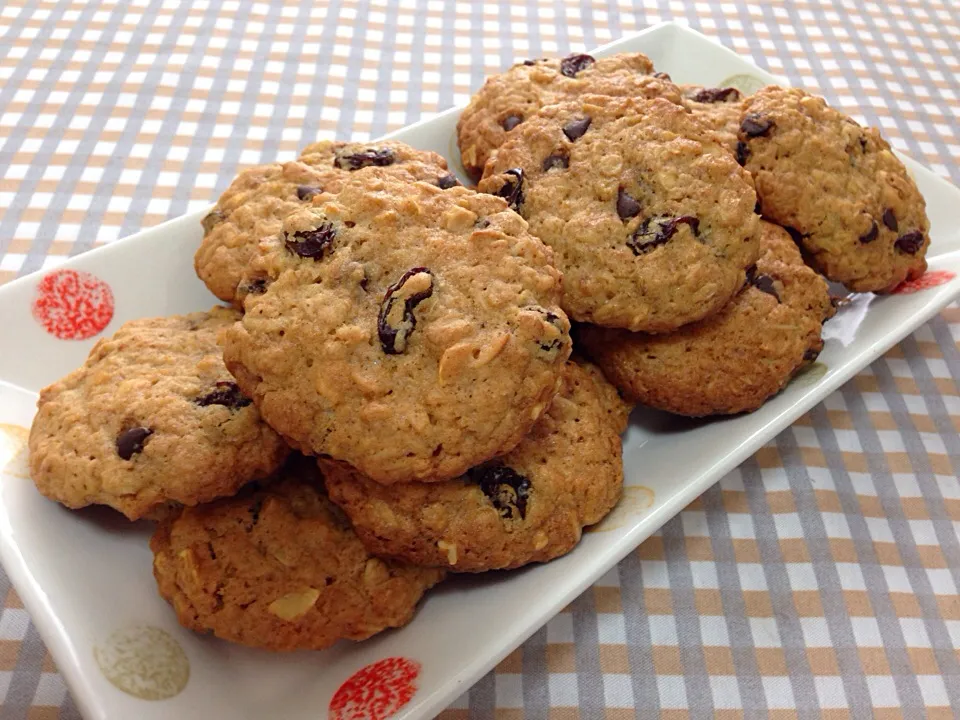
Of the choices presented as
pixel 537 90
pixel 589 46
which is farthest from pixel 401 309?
pixel 589 46

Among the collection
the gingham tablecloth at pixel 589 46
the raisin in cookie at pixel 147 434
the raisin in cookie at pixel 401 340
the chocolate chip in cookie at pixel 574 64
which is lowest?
the gingham tablecloth at pixel 589 46

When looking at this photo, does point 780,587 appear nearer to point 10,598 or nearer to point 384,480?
point 384,480

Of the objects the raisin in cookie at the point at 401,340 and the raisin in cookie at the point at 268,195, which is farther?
the raisin in cookie at the point at 268,195

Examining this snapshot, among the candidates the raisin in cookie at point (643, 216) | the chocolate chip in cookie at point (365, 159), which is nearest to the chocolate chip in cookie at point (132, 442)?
the chocolate chip in cookie at point (365, 159)

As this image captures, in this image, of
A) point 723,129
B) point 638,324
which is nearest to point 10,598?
point 638,324

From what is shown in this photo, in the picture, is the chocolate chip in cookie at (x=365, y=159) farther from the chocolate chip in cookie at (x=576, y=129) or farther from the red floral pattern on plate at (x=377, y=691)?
the red floral pattern on plate at (x=377, y=691)

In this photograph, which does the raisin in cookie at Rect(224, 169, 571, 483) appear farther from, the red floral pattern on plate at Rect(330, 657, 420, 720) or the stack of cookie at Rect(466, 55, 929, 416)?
the red floral pattern on plate at Rect(330, 657, 420, 720)

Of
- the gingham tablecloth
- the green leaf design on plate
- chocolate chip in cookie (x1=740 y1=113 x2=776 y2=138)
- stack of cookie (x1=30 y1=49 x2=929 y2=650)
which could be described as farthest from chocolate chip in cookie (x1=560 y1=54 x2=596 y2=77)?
the green leaf design on plate

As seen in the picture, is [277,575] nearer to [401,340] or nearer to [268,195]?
[401,340]
